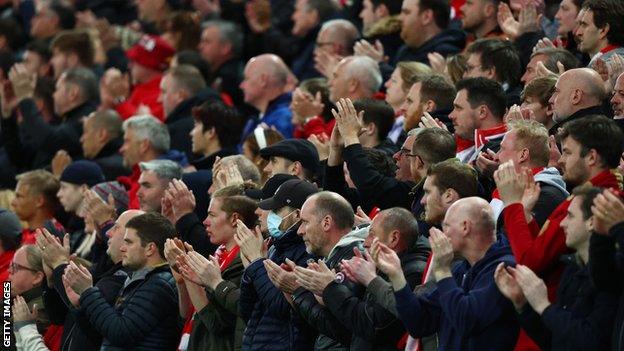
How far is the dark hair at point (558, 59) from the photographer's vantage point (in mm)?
10219

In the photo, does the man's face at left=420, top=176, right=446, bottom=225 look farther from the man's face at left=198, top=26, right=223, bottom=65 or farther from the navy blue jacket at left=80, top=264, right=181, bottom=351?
the man's face at left=198, top=26, right=223, bottom=65

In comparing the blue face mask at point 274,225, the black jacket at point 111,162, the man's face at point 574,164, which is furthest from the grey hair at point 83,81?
the man's face at point 574,164

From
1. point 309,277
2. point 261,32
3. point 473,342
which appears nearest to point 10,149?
point 261,32

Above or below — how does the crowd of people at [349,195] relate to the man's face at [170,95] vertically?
above

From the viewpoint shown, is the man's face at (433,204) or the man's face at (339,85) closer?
the man's face at (433,204)

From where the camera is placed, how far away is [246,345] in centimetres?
912

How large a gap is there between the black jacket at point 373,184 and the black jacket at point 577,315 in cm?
210

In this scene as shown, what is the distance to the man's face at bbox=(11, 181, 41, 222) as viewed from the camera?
12.5 meters

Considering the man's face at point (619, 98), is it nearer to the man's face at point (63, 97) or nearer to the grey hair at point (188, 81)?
the grey hair at point (188, 81)

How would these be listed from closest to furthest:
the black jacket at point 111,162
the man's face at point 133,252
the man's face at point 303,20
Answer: the man's face at point 133,252 < the black jacket at point 111,162 < the man's face at point 303,20

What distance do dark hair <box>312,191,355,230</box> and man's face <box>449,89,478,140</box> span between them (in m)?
1.10

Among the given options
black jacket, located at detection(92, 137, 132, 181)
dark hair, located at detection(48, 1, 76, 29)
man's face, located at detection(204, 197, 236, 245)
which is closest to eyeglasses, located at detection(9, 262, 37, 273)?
man's face, located at detection(204, 197, 236, 245)

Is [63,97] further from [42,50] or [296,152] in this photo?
[296,152]

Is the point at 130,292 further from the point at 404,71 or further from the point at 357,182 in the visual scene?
the point at 404,71
